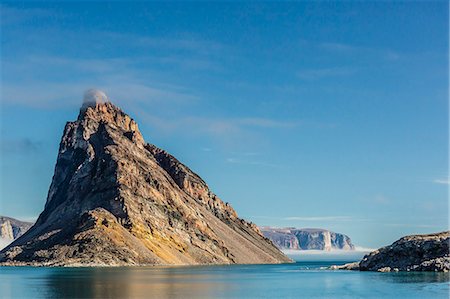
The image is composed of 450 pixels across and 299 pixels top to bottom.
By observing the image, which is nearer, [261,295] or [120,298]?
[120,298]

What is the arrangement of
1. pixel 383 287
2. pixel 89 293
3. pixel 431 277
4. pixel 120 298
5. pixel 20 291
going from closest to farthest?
pixel 120 298 < pixel 89 293 < pixel 20 291 < pixel 383 287 < pixel 431 277

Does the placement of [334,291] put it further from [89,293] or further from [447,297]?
[89,293]

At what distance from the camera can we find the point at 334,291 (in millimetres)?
155125

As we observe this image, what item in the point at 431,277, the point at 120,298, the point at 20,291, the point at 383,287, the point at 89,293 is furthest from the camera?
the point at 431,277

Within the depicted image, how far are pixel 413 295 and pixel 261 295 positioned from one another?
99.0 feet

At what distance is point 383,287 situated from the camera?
162 m

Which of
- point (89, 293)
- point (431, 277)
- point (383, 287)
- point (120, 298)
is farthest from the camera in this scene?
point (431, 277)

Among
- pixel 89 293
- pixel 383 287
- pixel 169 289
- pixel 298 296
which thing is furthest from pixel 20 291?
pixel 383 287

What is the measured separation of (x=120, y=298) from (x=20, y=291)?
32087mm

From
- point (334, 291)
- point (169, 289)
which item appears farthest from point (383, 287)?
point (169, 289)

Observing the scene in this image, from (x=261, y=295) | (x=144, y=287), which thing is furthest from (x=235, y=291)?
(x=144, y=287)

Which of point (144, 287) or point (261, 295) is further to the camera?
point (144, 287)

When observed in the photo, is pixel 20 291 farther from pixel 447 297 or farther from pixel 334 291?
pixel 447 297

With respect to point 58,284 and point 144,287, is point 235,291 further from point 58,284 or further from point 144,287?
point 58,284
